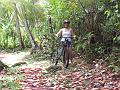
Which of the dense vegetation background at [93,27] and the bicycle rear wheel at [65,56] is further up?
the dense vegetation background at [93,27]

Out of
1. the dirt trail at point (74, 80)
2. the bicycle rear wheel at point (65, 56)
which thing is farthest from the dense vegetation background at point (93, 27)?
the bicycle rear wheel at point (65, 56)

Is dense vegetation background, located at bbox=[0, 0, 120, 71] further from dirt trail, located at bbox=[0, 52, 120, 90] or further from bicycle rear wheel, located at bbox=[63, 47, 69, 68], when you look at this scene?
bicycle rear wheel, located at bbox=[63, 47, 69, 68]

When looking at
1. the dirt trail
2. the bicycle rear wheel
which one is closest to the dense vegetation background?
the dirt trail

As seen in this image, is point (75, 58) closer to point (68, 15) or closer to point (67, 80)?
point (68, 15)

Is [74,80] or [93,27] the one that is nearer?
[74,80]

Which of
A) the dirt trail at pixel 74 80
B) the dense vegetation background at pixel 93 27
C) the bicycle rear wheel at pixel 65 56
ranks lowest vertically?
the dirt trail at pixel 74 80

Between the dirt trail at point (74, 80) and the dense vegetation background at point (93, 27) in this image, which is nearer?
the dirt trail at point (74, 80)

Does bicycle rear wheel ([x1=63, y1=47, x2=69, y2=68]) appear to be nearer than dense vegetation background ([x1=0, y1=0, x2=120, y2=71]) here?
No

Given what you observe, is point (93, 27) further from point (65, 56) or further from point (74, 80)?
point (74, 80)

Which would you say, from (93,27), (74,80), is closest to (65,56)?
(93,27)

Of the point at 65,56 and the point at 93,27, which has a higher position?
the point at 93,27

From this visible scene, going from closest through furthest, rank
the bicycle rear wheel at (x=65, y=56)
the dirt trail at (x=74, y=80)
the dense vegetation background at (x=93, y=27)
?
Answer: the dirt trail at (x=74, y=80)
the dense vegetation background at (x=93, y=27)
the bicycle rear wheel at (x=65, y=56)

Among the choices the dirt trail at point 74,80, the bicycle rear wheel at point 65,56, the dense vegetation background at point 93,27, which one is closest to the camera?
the dirt trail at point 74,80

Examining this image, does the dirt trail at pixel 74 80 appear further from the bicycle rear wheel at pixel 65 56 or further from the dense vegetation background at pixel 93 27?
the bicycle rear wheel at pixel 65 56
